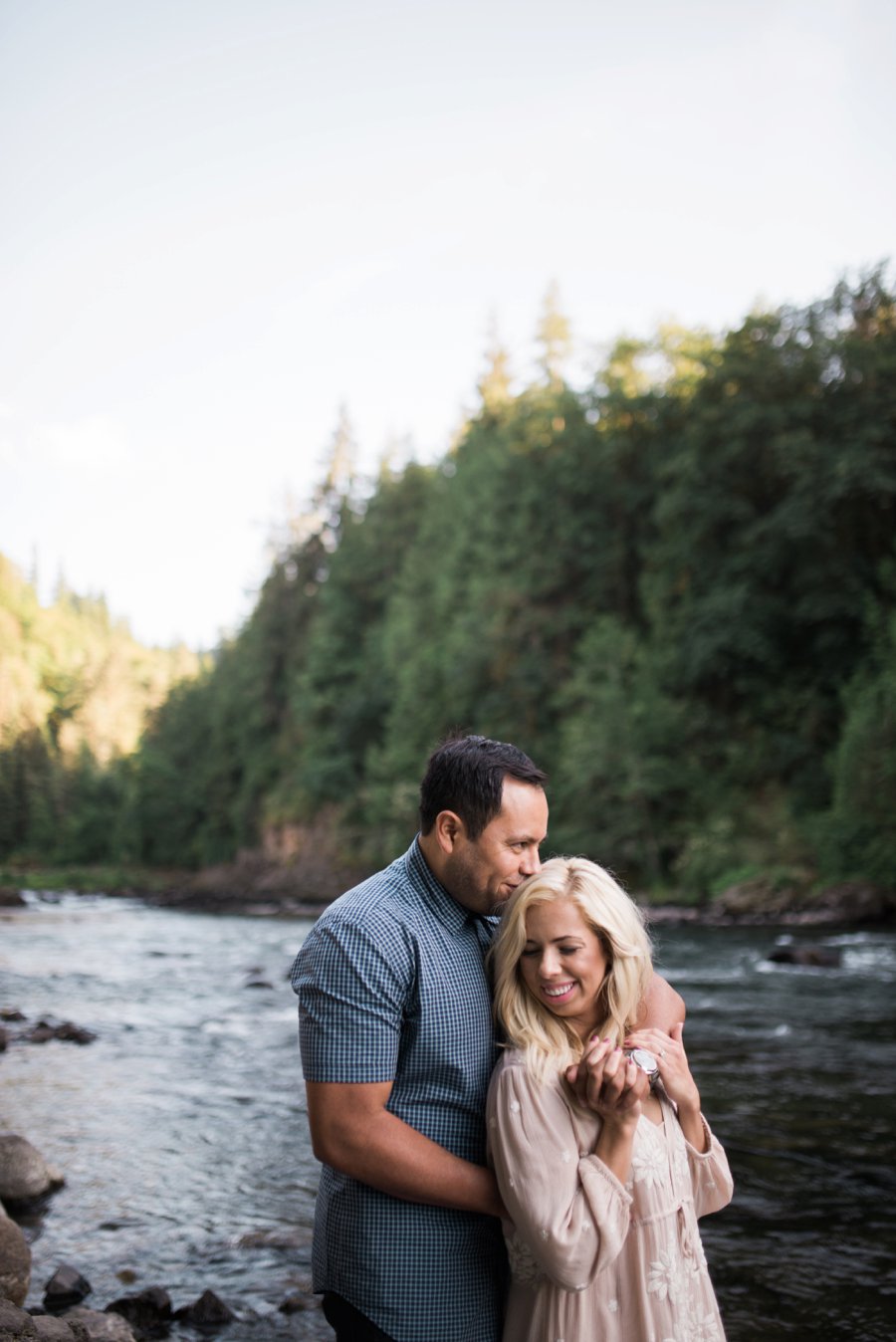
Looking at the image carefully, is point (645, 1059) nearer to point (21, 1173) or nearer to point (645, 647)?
point (21, 1173)

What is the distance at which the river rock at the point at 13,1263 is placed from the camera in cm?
525

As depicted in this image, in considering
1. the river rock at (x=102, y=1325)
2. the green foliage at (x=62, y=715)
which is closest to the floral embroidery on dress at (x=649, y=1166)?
the river rock at (x=102, y=1325)

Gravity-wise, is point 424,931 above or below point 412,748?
below

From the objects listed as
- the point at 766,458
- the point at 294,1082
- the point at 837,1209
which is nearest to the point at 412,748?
the point at 766,458

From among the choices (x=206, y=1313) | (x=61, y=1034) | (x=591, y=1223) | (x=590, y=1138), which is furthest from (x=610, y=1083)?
(x=61, y=1034)

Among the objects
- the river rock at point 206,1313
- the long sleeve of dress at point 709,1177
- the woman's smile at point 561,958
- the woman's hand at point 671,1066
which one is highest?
the woman's smile at point 561,958

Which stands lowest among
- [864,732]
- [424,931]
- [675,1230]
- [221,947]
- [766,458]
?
[221,947]

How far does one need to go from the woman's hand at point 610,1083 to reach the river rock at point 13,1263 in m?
4.25

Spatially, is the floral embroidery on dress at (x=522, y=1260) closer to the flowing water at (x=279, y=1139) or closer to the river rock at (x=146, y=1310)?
the flowing water at (x=279, y=1139)

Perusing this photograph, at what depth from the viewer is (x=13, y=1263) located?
535 cm

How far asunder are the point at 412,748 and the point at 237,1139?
3971 centimetres

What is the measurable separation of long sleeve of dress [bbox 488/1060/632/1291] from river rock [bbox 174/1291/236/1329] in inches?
158

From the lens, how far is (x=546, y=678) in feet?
137

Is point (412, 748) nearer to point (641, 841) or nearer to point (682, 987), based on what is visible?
point (641, 841)
